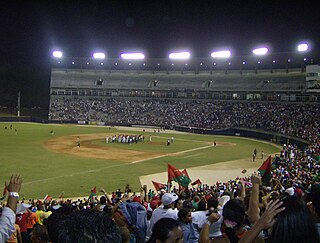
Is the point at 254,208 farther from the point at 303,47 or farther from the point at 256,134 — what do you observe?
the point at 303,47

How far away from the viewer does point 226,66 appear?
309ft

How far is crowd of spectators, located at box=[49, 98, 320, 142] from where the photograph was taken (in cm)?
6297

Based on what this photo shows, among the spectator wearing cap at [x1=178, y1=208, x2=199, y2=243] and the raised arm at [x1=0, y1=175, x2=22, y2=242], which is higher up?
the raised arm at [x1=0, y1=175, x2=22, y2=242]

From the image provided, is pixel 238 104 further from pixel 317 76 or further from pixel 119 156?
pixel 119 156

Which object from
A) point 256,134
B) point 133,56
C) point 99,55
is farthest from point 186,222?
point 99,55

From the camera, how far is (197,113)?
8700 centimetres

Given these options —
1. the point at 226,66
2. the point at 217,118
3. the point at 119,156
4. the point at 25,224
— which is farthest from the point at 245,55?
the point at 25,224

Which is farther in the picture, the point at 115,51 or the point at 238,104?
the point at 115,51

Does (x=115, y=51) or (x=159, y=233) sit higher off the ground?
(x=115, y=51)

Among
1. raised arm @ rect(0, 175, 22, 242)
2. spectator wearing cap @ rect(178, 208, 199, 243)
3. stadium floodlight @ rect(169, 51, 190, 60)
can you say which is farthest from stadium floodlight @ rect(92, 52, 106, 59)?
raised arm @ rect(0, 175, 22, 242)

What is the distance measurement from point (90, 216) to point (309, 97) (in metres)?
72.8

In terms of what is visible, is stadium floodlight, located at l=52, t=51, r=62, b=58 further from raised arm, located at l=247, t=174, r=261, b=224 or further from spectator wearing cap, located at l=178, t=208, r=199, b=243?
raised arm, located at l=247, t=174, r=261, b=224

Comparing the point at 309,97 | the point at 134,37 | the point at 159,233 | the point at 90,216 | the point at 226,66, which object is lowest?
the point at 159,233

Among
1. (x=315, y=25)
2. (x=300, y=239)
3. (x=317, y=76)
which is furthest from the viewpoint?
(x=315, y=25)
